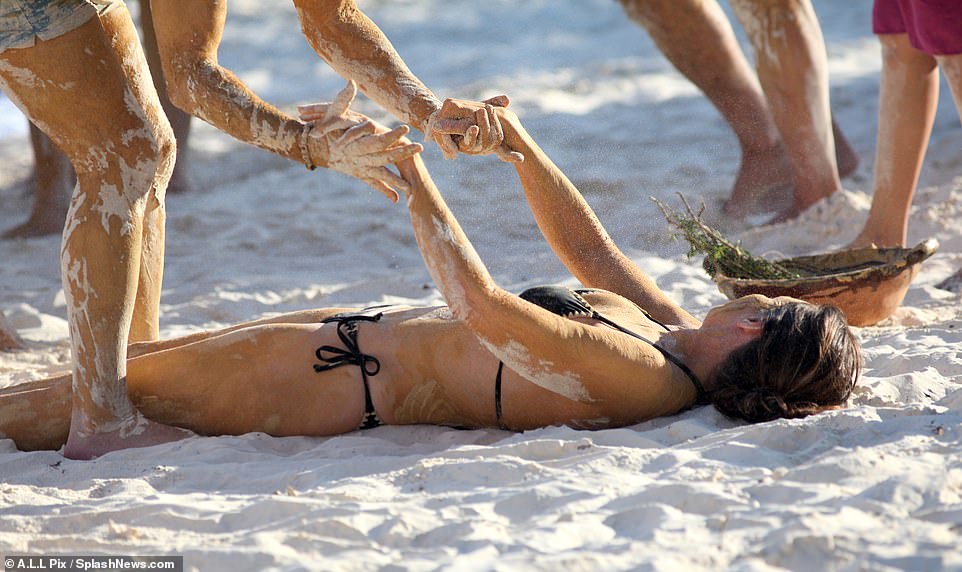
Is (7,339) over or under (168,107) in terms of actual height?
under

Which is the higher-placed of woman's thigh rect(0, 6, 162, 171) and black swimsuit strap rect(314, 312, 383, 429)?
woman's thigh rect(0, 6, 162, 171)

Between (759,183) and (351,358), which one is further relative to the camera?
(759,183)

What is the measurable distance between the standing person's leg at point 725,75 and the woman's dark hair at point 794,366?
273 cm

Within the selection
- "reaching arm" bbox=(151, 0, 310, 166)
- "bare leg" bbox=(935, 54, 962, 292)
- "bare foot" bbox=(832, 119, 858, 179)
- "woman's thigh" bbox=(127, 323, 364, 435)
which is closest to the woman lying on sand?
"woman's thigh" bbox=(127, 323, 364, 435)

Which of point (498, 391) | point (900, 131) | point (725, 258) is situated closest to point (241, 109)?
point (498, 391)

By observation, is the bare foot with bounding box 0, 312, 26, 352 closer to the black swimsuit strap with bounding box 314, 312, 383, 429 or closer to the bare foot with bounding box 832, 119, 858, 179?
the black swimsuit strap with bounding box 314, 312, 383, 429

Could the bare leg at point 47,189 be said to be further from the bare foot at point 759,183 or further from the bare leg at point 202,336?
the bare foot at point 759,183

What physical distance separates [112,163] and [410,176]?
733 mm

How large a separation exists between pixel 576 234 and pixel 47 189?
371 cm

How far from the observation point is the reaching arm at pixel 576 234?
2924 mm

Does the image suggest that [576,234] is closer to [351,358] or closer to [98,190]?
[351,358]

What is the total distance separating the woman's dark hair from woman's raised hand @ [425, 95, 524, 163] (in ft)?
2.82

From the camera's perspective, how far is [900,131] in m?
4.17

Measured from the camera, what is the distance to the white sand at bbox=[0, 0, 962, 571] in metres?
1.92
